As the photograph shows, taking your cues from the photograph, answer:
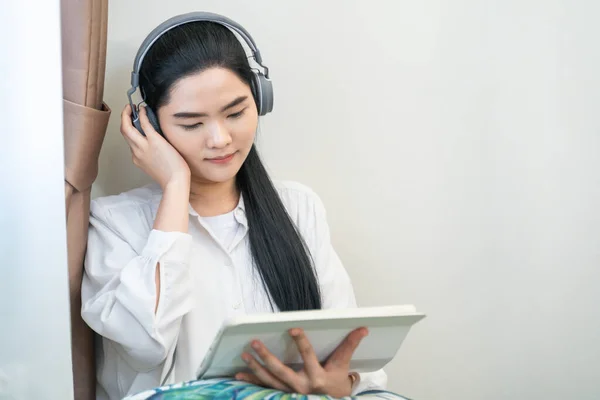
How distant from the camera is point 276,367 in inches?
45.0

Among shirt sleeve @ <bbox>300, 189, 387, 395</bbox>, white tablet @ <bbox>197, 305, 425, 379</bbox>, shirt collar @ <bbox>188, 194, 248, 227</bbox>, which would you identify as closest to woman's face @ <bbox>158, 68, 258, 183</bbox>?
shirt collar @ <bbox>188, 194, 248, 227</bbox>

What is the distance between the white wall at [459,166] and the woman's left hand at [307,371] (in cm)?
61

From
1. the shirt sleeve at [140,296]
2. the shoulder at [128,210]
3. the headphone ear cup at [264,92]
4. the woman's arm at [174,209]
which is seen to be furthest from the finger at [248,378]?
the headphone ear cup at [264,92]

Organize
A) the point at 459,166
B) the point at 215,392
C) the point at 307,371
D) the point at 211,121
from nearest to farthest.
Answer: the point at 215,392 < the point at 307,371 < the point at 211,121 < the point at 459,166

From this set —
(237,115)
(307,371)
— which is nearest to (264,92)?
(237,115)

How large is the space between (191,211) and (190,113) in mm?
218

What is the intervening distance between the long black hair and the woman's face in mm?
22

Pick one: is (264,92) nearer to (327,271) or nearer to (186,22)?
(186,22)

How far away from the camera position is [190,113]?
1367 mm

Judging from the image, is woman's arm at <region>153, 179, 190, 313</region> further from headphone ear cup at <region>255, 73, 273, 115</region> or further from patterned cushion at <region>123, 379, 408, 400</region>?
patterned cushion at <region>123, 379, 408, 400</region>

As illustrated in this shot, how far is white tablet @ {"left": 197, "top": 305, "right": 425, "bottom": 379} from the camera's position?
41.0 inches

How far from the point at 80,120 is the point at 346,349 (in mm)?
597

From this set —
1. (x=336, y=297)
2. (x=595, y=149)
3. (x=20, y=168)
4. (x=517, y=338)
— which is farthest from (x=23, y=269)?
(x=595, y=149)

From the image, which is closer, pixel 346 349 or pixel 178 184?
pixel 346 349
